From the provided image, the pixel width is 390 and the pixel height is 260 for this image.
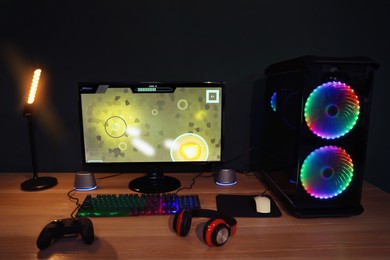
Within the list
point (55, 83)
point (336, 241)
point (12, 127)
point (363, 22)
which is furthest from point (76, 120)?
point (363, 22)

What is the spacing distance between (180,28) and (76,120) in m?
0.63

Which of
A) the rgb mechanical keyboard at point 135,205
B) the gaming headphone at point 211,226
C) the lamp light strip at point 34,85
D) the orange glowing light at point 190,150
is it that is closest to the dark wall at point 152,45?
the lamp light strip at point 34,85

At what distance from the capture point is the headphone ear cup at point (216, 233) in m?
0.73

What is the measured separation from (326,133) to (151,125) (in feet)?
2.05

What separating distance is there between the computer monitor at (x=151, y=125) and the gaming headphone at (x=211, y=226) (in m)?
0.30

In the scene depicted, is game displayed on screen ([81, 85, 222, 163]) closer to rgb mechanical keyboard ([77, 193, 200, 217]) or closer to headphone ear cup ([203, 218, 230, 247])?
rgb mechanical keyboard ([77, 193, 200, 217])

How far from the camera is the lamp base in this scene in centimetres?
111

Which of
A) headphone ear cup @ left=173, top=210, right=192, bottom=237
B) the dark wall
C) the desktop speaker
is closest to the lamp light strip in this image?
the dark wall

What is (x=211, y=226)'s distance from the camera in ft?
2.43

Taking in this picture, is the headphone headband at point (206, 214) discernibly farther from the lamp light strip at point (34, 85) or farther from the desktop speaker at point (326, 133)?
the lamp light strip at point (34, 85)

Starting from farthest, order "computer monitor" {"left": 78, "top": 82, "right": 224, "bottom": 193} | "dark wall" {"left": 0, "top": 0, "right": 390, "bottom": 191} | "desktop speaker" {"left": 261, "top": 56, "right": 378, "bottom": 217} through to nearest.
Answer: "dark wall" {"left": 0, "top": 0, "right": 390, "bottom": 191} < "computer monitor" {"left": 78, "top": 82, "right": 224, "bottom": 193} < "desktop speaker" {"left": 261, "top": 56, "right": 378, "bottom": 217}

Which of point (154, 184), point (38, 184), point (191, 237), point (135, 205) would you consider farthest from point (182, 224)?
point (38, 184)

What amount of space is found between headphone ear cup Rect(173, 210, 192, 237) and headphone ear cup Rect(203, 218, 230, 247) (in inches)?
2.4

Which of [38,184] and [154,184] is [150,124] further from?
[38,184]
